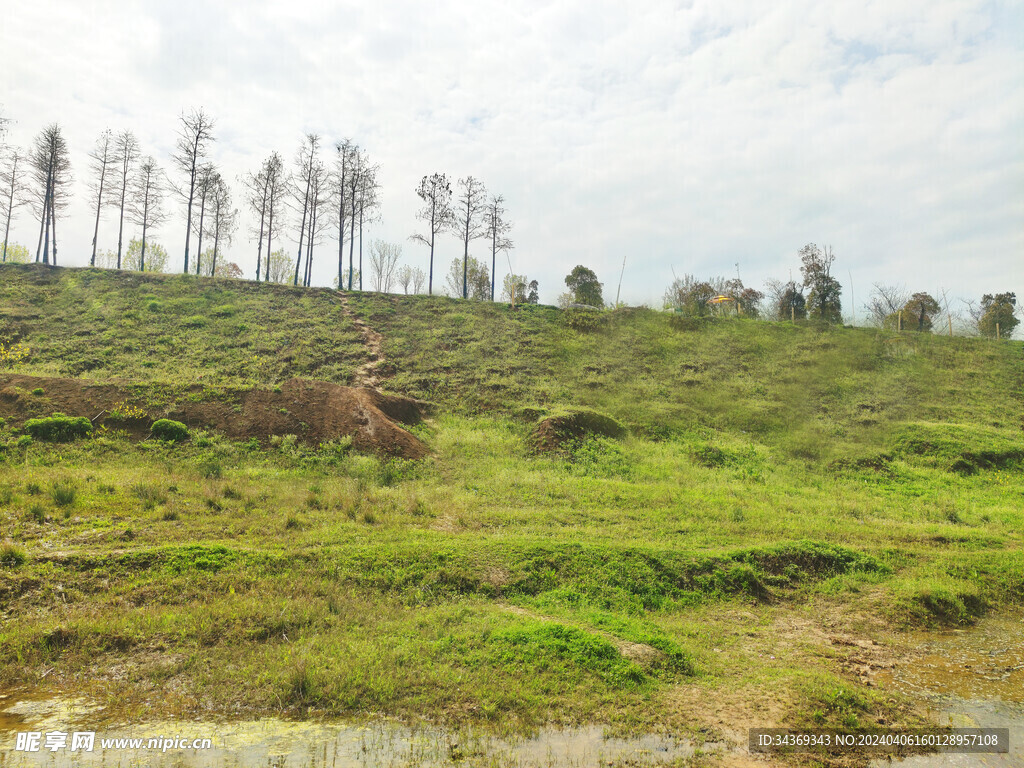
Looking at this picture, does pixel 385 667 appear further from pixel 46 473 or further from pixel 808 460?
pixel 808 460

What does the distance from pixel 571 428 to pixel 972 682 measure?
51.5 ft

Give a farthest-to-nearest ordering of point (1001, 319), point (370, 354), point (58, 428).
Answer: point (1001, 319), point (370, 354), point (58, 428)

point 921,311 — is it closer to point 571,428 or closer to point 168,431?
point 571,428

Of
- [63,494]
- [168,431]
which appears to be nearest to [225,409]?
[168,431]

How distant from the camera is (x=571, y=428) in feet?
75.4

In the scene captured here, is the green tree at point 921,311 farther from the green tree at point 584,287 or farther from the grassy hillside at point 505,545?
the green tree at point 584,287

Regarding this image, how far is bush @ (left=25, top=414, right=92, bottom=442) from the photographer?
16828mm

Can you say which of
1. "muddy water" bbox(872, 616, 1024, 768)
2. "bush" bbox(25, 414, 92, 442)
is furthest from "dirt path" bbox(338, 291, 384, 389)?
"muddy water" bbox(872, 616, 1024, 768)

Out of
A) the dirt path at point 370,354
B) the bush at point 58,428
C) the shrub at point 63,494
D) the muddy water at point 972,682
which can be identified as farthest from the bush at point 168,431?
the muddy water at point 972,682

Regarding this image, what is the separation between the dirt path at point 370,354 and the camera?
28.2m

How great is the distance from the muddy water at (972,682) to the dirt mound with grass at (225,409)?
1502 centimetres

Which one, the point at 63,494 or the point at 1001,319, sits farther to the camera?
the point at 1001,319

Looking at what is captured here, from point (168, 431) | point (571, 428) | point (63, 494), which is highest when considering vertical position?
point (571, 428)

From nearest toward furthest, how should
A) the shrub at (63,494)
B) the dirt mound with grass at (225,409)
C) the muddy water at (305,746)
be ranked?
the muddy water at (305,746)
the shrub at (63,494)
the dirt mound with grass at (225,409)
